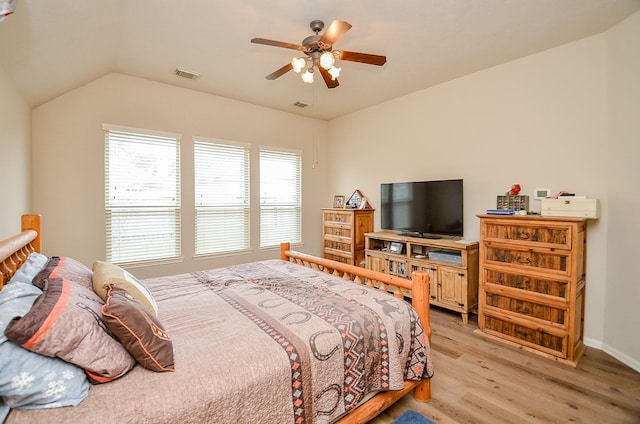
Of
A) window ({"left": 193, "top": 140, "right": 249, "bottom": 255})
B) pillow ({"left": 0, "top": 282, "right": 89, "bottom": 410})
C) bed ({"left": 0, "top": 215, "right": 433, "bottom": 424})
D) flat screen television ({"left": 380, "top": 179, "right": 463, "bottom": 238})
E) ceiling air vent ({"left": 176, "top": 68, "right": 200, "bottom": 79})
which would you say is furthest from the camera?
window ({"left": 193, "top": 140, "right": 249, "bottom": 255})

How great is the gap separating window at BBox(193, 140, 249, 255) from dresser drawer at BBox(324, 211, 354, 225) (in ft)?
4.57

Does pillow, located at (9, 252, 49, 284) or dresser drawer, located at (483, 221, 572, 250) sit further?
dresser drawer, located at (483, 221, 572, 250)

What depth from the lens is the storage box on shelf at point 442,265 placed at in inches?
131

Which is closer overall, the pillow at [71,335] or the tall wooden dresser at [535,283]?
the pillow at [71,335]

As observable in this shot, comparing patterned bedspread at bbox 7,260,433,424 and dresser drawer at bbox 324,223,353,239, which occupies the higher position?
dresser drawer at bbox 324,223,353,239

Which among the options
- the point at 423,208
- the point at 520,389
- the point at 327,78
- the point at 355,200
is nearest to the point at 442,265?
the point at 423,208

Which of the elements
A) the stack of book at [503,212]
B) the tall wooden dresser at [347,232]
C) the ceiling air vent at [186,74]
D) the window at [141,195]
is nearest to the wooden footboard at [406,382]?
the stack of book at [503,212]

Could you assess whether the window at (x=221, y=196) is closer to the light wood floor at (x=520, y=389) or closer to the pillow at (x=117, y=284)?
the pillow at (x=117, y=284)

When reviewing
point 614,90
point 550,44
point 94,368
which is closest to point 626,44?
point 614,90

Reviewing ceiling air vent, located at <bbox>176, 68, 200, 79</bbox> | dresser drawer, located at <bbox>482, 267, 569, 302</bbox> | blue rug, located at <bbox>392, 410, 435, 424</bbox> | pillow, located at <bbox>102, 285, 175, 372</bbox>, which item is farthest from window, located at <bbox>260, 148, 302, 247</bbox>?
pillow, located at <bbox>102, 285, 175, 372</bbox>

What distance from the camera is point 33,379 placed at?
96cm

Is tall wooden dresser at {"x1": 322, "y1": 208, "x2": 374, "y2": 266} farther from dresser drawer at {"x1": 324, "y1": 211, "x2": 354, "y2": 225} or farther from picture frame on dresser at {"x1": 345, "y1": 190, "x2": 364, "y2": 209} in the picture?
picture frame on dresser at {"x1": 345, "y1": 190, "x2": 364, "y2": 209}

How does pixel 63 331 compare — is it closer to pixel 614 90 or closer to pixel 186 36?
pixel 186 36

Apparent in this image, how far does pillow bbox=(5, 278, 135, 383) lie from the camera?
0.99 m
